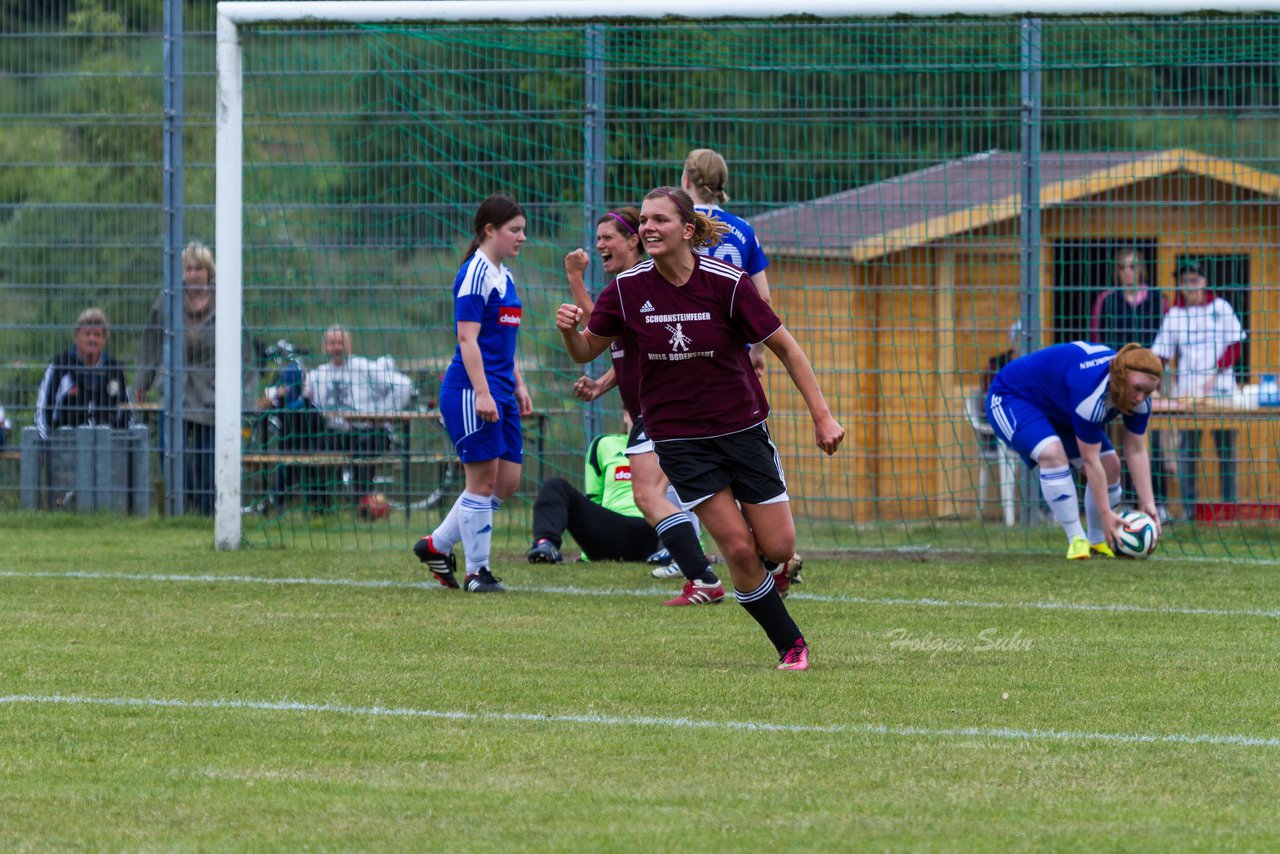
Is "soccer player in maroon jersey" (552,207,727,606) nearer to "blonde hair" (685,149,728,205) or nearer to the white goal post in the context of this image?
"blonde hair" (685,149,728,205)

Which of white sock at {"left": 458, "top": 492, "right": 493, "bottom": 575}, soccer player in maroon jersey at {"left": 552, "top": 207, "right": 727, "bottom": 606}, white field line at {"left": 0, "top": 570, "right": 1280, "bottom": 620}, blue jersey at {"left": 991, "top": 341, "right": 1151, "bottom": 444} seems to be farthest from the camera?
blue jersey at {"left": 991, "top": 341, "right": 1151, "bottom": 444}

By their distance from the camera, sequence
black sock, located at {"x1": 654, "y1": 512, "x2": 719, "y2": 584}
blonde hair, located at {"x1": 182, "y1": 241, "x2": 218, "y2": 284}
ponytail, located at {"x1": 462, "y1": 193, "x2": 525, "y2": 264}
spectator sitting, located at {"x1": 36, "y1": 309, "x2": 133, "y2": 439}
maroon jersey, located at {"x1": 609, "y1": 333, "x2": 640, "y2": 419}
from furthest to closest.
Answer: spectator sitting, located at {"x1": 36, "y1": 309, "x2": 133, "y2": 439}, blonde hair, located at {"x1": 182, "y1": 241, "x2": 218, "y2": 284}, ponytail, located at {"x1": 462, "y1": 193, "x2": 525, "y2": 264}, maroon jersey, located at {"x1": 609, "y1": 333, "x2": 640, "y2": 419}, black sock, located at {"x1": 654, "y1": 512, "x2": 719, "y2": 584}

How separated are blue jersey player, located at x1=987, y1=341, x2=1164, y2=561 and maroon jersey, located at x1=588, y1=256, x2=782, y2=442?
13.8ft

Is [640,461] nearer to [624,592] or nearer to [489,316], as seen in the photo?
[624,592]

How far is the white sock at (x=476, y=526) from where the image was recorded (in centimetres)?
907

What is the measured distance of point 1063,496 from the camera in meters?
10.8

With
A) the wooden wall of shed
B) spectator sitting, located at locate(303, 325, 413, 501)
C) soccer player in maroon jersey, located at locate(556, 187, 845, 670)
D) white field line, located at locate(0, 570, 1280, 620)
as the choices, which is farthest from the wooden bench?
soccer player in maroon jersey, located at locate(556, 187, 845, 670)

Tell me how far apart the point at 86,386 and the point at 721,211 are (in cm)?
649

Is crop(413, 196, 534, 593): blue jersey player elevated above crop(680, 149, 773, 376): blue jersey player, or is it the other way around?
crop(680, 149, 773, 376): blue jersey player

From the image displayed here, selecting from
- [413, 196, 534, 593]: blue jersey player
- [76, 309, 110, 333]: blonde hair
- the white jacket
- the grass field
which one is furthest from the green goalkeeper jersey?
[76, 309, 110, 333]: blonde hair

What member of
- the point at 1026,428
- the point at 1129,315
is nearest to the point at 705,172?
the point at 1026,428

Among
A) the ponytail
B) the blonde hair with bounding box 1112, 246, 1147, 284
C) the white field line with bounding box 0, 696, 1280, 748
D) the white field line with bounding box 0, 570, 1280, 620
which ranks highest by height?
the blonde hair with bounding box 1112, 246, 1147, 284

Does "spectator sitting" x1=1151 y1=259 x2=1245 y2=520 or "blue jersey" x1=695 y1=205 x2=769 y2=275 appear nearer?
"blue jersey" x1=695 y1=205 x2=769 y2=275

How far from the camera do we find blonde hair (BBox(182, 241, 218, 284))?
42.9 ft
